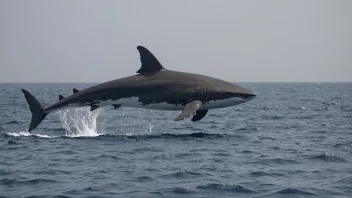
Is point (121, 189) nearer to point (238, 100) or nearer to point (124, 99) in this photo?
point (124, 99)

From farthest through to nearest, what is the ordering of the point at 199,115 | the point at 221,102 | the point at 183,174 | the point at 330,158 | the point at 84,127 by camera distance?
the point at 84,127 → the point at 199,115 → the point at 221,102 → the point at 330,158 → the point at 183,174

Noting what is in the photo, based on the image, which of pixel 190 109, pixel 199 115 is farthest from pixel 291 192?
pixel 199 115

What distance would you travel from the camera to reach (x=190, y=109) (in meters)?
17.6

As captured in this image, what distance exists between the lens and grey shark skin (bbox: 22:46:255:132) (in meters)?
18.8

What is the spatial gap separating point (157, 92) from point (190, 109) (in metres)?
1.78

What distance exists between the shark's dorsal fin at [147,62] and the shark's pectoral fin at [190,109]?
2093 mm

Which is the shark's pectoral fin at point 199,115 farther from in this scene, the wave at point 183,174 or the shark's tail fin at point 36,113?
the shark's tail fin at point 36,113

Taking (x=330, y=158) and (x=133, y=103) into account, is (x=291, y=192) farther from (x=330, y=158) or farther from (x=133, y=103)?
(x=133, y=103)

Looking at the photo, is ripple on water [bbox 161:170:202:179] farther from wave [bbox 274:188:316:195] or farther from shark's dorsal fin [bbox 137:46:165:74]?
shark's dorsal fin [bbox 137:46:165:74]

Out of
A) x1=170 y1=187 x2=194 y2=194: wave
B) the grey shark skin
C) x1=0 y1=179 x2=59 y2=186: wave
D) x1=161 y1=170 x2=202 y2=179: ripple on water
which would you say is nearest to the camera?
x1=170 y1=187 x2=194 y2=194: wave

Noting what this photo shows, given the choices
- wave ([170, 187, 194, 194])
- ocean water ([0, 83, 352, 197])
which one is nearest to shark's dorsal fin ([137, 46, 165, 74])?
ocean water ([0, 83, 352, 197])

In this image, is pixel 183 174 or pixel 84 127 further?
pixel 84 127

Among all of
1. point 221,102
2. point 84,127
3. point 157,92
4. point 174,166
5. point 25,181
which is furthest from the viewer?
point 84,127

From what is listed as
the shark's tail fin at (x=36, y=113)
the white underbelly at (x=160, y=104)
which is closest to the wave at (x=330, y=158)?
the white underbelly at (x=160, y=104)
